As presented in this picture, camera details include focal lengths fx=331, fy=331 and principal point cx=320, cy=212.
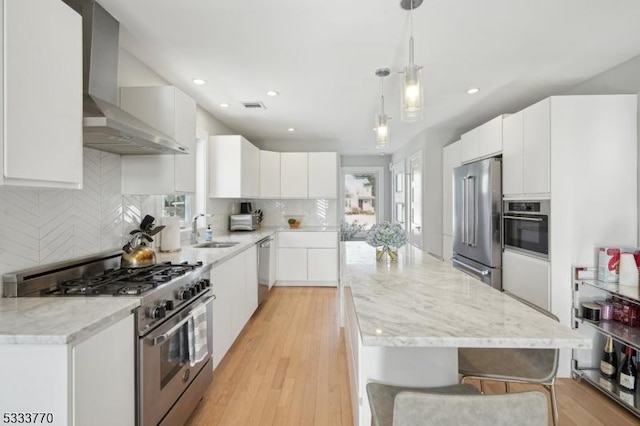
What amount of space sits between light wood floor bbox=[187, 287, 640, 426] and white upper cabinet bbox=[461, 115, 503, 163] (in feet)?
7.01

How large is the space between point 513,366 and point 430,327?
0.75 metres

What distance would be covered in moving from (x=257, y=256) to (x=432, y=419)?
3.09 meters

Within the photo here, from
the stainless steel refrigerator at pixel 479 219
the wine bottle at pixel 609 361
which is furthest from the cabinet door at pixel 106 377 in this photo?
the wine bottle at pixel 609 361

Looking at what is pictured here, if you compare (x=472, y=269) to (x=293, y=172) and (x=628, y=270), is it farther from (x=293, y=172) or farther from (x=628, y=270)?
(x=293, y=172)

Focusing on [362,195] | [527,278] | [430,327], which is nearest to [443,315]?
[430,327]

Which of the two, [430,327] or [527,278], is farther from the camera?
[527,278]

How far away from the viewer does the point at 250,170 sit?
471cm

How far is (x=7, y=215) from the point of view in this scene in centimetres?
155

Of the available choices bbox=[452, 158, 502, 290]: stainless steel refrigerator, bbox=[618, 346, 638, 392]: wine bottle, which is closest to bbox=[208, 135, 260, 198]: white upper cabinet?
bbox=[452, 158, 502, 290]: stainless steel refrigerator

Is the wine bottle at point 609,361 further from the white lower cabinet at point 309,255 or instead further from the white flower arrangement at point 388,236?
the white lower cabinet at point 309,255

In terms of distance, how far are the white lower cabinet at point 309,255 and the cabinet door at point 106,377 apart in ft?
11.9

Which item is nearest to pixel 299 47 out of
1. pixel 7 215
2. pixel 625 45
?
pixel 7 215

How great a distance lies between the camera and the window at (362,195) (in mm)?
7746

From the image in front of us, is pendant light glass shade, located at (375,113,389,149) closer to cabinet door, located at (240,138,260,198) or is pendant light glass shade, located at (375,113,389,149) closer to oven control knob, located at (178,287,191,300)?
oven control knob, located at (178,287,191,300)
